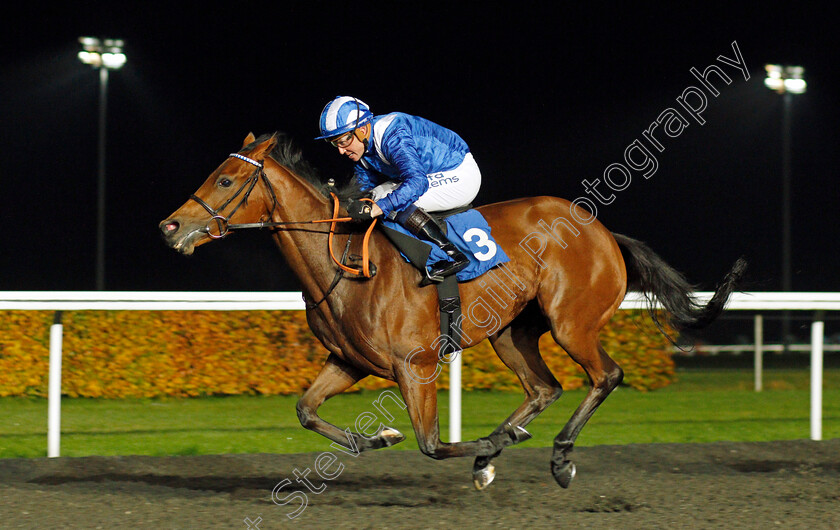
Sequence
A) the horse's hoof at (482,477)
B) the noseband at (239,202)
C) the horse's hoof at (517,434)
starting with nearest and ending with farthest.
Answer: the noseband at (239,202), the horse's hoof at (482,477), the horse's hoof at (517,434)

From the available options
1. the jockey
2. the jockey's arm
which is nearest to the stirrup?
the jockey

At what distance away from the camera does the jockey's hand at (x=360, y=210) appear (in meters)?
3.40

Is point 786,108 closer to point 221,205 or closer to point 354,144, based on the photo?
point 354,144

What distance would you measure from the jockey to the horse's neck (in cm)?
22

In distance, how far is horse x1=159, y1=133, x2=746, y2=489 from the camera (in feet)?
11.2

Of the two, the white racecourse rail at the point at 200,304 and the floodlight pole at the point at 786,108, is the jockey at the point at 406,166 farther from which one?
the floodlight pole at the point at 786,108

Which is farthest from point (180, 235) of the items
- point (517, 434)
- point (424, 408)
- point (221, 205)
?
point (517, 434)

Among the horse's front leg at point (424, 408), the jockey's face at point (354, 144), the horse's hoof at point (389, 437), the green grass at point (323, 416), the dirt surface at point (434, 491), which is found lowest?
the green grass at point (323, 416)

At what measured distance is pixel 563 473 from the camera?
12.5 feet

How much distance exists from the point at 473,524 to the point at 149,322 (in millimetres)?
3921

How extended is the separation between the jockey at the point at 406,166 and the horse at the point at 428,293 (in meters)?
0.17

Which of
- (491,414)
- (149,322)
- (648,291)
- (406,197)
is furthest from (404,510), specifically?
(149,322)

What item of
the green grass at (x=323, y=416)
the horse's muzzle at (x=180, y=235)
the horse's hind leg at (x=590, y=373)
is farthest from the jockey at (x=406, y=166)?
the green grass at (x=323, y=416)

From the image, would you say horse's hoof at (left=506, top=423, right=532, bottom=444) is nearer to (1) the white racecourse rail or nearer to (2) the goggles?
(1) the white racecourse rail
